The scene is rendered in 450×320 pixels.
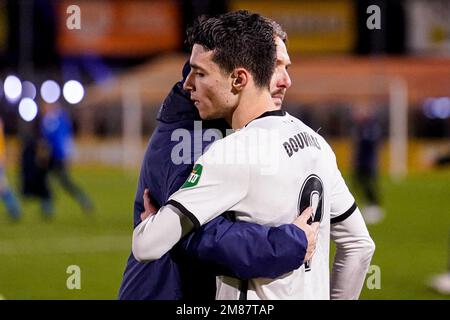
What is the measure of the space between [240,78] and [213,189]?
0.38 metres

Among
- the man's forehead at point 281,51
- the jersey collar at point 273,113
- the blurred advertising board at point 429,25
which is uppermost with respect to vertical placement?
the man's forehead at point 281,51

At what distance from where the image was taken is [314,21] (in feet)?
117

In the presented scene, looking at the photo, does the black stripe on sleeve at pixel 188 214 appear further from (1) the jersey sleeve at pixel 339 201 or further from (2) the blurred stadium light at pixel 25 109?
(2) the blurred stadium light at pixel 25 109

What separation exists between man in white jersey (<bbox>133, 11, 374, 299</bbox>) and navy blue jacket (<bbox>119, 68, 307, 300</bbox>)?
6cm

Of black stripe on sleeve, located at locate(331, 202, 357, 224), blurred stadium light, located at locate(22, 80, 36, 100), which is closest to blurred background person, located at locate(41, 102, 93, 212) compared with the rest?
black stripe on sleeve, located at locate(331, 202, 357, 224)

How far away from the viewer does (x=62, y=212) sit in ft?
62.8

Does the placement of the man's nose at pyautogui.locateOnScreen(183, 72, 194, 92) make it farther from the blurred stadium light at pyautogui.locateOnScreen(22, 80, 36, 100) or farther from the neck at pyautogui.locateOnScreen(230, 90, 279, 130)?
the blurred stadium light at pyautogui.locateOnScreen(22, 80, 36, 100)

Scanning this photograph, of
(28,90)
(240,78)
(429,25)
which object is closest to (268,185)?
(240,78)

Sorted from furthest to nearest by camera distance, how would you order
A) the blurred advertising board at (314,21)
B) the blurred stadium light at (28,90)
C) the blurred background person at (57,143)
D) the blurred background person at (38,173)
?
the blurred stadium light at (28,90)
the blurred advertising board at (314,21)
the blurred background person at (57,143)
the blurred background person at (38,173)

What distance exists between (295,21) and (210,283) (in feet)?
107

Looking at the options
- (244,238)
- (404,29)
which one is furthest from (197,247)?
(404,29)

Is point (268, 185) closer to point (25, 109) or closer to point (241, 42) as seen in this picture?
point (241, 42)

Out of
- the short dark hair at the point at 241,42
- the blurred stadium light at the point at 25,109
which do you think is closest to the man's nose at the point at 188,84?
the short dark hair at the point at 241,42

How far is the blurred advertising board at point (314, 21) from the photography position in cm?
3475
